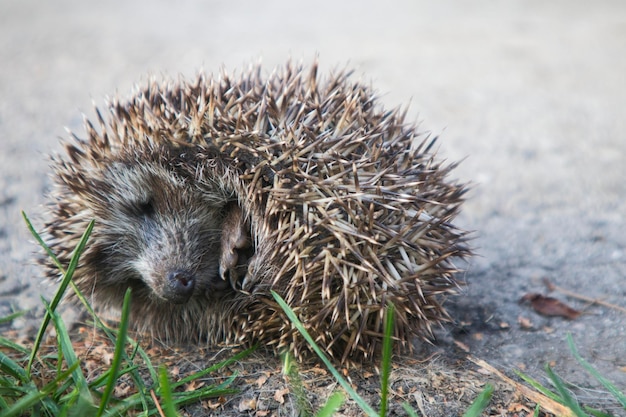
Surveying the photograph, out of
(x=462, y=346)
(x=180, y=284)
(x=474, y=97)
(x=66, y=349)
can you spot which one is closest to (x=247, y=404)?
(x=180, y=284)

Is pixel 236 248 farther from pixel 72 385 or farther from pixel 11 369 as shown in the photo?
pixel 11 369

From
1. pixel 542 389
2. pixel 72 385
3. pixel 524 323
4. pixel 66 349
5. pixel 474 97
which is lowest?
pixel 72 385

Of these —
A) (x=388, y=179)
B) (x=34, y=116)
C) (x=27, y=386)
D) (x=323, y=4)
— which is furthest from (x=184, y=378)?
(x=323, y=4)

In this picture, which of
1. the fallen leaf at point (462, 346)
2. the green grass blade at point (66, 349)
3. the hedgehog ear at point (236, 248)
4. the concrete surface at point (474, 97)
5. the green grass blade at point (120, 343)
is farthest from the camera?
the concrete surface at point (474, 97)

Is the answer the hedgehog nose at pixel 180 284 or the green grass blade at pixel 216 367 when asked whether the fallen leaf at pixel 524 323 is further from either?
the hedgehog nose at pixel 180 284

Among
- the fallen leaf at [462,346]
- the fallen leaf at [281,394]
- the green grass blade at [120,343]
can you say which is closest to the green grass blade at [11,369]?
the green grass blade at [120,343]

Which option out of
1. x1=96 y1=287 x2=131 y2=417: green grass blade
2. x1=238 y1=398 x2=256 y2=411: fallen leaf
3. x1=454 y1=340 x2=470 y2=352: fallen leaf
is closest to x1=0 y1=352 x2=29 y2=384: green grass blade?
x1=96 y1=287 x2=131 y2=417: green grass blade

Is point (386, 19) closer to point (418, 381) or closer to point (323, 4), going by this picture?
point (323, 4)
